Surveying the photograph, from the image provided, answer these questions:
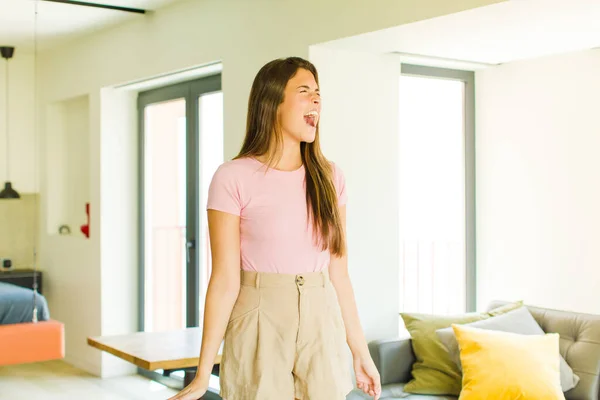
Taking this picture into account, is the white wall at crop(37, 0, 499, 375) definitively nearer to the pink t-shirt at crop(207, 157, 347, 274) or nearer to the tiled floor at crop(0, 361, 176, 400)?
the tiled floor at crop(0, 361, 176, 400)

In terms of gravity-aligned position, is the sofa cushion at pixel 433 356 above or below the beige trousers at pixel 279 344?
below

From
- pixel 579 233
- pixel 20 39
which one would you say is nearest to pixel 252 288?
pixel 579 233

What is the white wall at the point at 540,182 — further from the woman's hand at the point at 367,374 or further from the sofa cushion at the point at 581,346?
the woman's hand at the point at 367,374

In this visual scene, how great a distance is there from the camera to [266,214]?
200cm

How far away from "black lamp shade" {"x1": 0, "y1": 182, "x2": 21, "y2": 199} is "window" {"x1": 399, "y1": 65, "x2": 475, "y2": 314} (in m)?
2.34

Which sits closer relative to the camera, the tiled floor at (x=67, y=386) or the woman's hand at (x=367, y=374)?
the woman's hand at (x=367, y=374)

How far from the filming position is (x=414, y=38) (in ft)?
12.0

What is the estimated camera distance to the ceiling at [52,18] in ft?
16.0

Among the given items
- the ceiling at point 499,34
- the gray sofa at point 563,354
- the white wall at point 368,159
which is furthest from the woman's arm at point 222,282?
the white wall at point 368,159

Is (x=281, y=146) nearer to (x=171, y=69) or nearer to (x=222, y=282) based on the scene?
(x=222, y=282)

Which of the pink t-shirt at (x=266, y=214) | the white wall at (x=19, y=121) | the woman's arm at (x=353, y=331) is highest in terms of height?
the white wall at (x=19, y=121)

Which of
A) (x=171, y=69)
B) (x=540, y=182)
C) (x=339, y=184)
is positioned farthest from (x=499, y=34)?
(x=171, y=69)

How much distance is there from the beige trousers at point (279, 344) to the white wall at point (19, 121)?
3.45 m

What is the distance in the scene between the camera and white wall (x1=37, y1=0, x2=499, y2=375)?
12.4 ft
